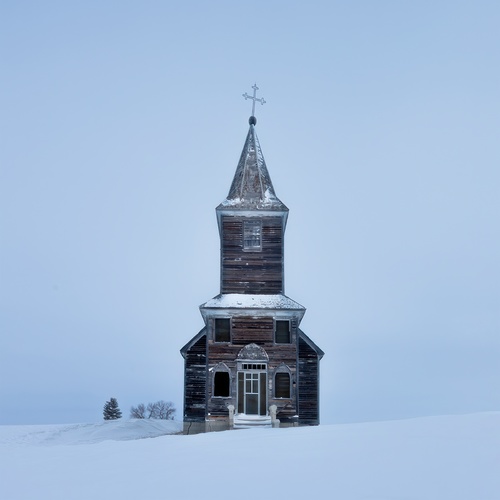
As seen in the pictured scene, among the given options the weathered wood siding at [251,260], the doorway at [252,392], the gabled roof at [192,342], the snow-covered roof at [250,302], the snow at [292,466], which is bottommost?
the snow at [292,466]

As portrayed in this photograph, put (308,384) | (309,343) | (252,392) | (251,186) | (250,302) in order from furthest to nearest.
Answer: (251,186), (309,343), (308,384), (250,302), (252,392)

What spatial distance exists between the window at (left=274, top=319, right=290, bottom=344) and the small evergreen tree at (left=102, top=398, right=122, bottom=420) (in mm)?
31088

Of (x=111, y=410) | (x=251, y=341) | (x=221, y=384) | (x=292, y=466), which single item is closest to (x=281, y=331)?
(x=251, y=341)

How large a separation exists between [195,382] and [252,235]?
25.8 feet

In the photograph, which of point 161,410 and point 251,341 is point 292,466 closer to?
point 251,341

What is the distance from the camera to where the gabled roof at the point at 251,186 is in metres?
31.9

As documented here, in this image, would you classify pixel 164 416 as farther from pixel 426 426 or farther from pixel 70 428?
pixel 426 426

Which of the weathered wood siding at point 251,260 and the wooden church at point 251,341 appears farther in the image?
the weathered wood siding at point 251,260

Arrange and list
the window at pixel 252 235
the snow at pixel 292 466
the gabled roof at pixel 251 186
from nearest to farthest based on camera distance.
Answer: the snow at pixel 292 466 < the window at pixel 252 235 < the gabled roof at pixel 251 186

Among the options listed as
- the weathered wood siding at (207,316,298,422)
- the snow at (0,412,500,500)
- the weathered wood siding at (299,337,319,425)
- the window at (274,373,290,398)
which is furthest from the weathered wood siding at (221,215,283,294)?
the snow at (0,412,500,500)

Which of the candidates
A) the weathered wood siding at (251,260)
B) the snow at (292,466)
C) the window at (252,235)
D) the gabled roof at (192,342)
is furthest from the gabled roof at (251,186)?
the snow at (292,466)

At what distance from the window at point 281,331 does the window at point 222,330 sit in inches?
87.9

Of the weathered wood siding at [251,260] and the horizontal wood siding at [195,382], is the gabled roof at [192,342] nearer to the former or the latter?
the horizontal wood siding at [195,382]

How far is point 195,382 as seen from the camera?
30984mm
